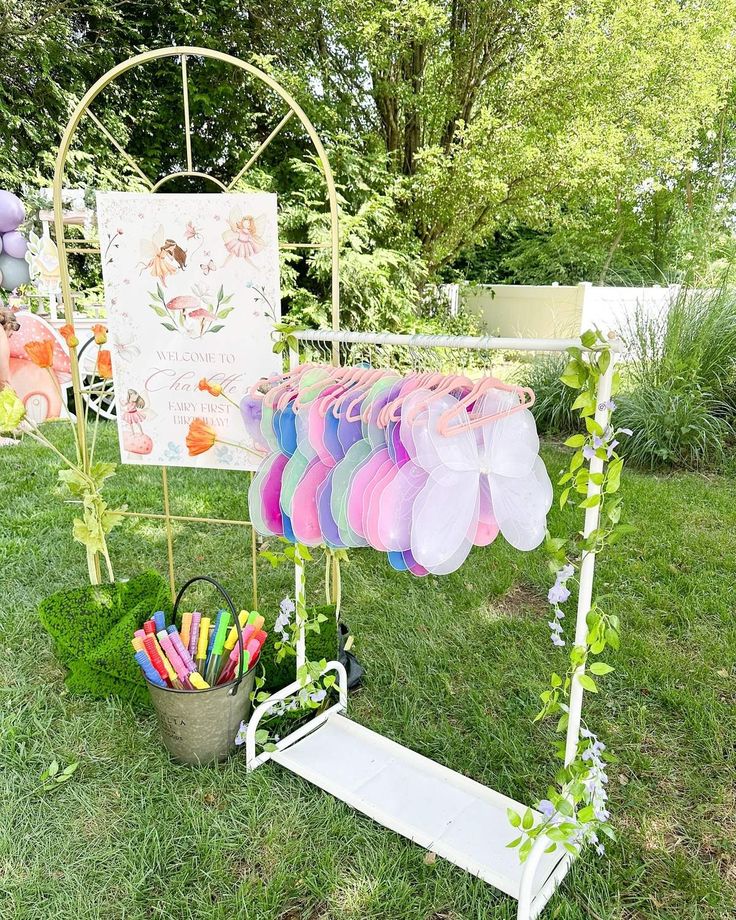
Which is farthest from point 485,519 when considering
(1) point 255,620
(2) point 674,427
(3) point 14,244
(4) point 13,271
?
(4) point 13,271

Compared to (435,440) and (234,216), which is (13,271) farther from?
(435,440)

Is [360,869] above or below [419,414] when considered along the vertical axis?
below

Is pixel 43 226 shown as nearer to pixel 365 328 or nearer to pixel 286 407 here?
pixel 365 328

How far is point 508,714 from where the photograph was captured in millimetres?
1956

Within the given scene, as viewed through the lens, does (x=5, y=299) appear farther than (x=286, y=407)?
Yes

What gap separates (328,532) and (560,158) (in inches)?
274

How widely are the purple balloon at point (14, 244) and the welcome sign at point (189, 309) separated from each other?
13.5 ft

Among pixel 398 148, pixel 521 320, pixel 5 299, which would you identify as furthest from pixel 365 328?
pixel 521 320

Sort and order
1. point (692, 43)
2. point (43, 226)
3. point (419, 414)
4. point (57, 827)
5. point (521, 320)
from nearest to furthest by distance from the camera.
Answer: point (419, 414) → point (57, 827) → point (43, 226) → point (692, 43) → point (521, 320)

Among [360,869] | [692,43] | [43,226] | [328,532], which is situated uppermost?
[692,43]

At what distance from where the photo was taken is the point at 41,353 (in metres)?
1.85

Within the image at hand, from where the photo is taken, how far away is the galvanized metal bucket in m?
1.66

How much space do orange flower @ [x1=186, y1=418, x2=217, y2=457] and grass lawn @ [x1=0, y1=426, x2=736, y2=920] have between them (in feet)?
2.64

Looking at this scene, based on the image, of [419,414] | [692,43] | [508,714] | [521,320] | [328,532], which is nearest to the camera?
[419,414]
